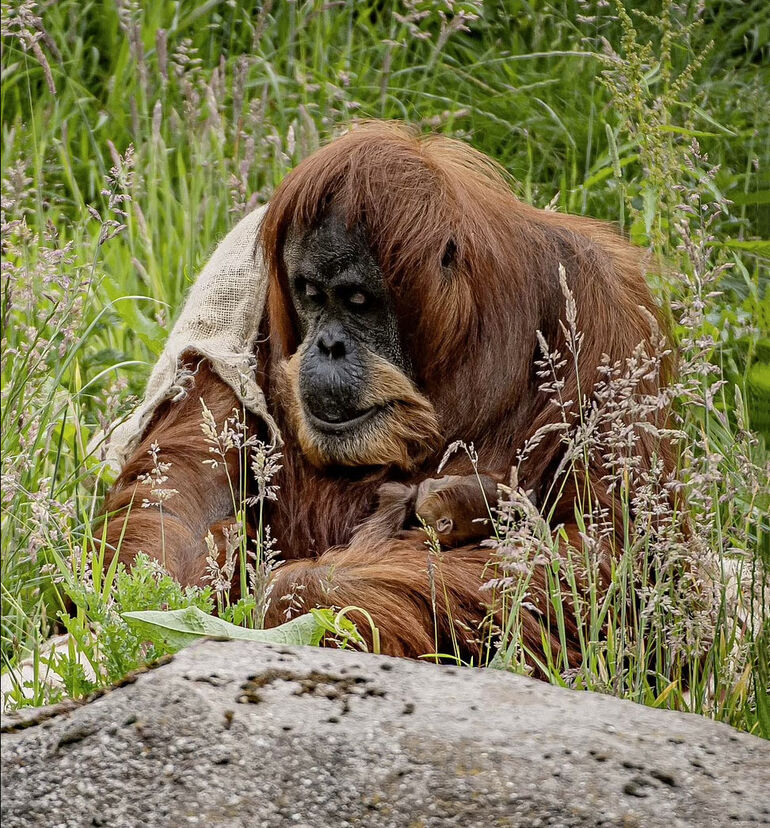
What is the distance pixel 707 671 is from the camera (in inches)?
96.5

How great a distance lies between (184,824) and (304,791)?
15 centimetres

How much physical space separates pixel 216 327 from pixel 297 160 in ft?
5.56

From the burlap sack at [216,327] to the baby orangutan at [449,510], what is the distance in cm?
47

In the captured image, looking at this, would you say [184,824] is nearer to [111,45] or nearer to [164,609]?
[164,609]

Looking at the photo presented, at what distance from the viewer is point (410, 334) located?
10.1 ft

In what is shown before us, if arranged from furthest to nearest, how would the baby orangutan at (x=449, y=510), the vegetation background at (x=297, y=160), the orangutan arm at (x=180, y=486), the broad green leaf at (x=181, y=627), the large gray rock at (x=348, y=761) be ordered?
the orangutan arm at (x=180, y=486), the baby orangutan at (x=449, y=510), the vegetation background at (x=297, y=160), the broad green leaf at (x=181, y=627), the large gray rock at (x=348, y=761)

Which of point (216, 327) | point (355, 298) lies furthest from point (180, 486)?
point (355, 298)

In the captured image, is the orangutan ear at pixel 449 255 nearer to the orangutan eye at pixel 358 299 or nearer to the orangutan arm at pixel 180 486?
the orangutan eye at pixel 358 299

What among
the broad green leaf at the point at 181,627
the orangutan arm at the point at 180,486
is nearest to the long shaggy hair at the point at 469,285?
the orangutan arm at the point at 180,486

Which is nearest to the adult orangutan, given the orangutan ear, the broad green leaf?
the orangutan ear

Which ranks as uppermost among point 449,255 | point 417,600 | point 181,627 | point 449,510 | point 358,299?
point 449,255

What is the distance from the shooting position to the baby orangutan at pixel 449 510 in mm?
2967

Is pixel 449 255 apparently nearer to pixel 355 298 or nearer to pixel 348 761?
pixel 355 298

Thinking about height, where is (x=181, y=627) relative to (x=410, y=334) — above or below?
below
